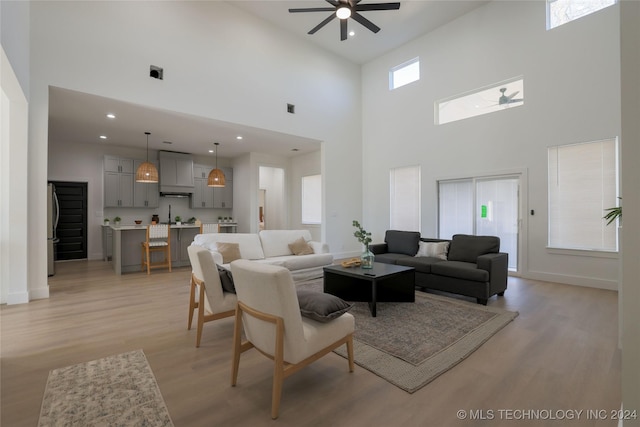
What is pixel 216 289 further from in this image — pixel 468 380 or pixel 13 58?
pixel 13 58

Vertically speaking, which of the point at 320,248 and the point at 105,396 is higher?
the point at 320,248

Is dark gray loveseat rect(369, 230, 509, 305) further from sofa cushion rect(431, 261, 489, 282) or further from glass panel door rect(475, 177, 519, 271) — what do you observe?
glass panel door rect(475, 177, 519, 271)

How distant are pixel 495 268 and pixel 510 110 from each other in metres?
3.29

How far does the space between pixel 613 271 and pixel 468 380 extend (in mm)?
4018

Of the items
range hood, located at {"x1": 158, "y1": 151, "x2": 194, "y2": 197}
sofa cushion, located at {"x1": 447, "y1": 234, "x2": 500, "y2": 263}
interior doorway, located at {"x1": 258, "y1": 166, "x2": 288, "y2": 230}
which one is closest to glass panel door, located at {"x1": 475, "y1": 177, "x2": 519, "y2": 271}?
sofa cushion, located at {"x1": 447, "y1": 234, "x2": 500, "y2": 263}

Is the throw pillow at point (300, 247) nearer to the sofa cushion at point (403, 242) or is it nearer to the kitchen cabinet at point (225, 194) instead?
the sofa cushion at point (403, 242)

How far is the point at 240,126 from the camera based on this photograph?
19.0ft

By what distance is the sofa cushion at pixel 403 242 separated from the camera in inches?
202

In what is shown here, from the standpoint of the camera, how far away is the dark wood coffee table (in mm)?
3625

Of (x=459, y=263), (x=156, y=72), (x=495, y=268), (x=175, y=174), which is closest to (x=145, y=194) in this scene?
(x=175, y=174)

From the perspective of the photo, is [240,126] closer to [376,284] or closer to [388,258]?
[388,258]

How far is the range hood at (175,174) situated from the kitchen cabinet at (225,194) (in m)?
0.76

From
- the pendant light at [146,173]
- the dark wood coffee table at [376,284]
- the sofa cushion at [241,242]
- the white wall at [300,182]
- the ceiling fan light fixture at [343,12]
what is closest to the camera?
the dark wood coffee table at [376,284]

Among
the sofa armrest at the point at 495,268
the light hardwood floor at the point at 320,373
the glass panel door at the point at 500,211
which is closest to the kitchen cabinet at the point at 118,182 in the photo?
the light hardwood floor at the point at 320,373
